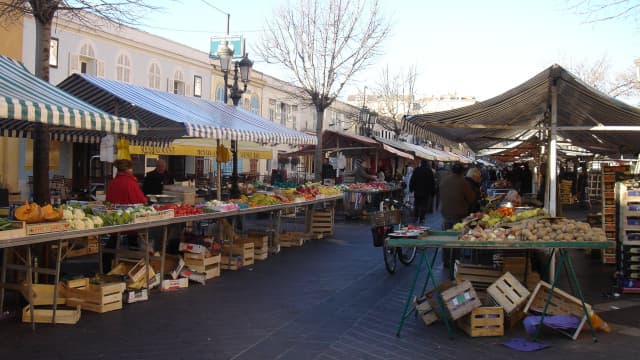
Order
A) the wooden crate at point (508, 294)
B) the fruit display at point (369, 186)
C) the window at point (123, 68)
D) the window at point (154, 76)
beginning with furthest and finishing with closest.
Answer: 1. the window at point (154, 76)
2. the window at point (123, 68)
3. the fruit display at point (369, 186)
4. the wooden crate at point (508, 294)

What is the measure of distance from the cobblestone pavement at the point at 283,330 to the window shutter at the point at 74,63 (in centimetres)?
1591

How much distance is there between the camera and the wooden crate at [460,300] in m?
6.12

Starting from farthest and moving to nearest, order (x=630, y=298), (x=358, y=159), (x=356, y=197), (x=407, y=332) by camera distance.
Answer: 1. (x=358, y=159)
2. (x=356, y=197)
3. (x=630, y=298)
4. (x=407, y=332)

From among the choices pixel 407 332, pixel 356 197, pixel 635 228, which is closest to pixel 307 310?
pixel 407 332

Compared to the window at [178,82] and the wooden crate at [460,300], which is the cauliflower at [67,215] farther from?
the window at [178,82]

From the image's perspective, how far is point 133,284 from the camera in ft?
25.2

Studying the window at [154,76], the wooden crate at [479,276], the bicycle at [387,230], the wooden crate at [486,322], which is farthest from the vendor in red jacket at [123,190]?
the window at [154,76]

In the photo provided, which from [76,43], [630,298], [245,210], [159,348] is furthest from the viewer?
[76,43]

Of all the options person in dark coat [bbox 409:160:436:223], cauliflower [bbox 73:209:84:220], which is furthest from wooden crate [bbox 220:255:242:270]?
person in dark coat [bbox 409:160:436:223]

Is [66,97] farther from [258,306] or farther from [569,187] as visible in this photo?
[569,187]

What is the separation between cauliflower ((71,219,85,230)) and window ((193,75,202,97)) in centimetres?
2406

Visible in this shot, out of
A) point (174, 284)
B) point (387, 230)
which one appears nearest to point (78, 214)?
point (174, 284)

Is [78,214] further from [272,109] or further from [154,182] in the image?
[272,109]

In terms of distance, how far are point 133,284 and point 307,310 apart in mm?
2275
